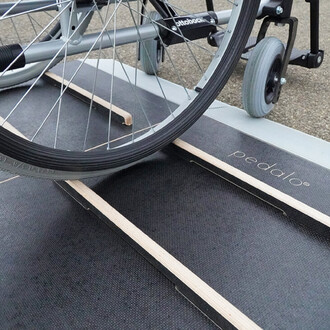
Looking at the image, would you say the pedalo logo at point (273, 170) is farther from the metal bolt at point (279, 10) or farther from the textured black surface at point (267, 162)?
the metal bolt at point (279, 10)

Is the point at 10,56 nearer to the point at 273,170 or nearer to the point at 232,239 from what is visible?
the point at 232,239

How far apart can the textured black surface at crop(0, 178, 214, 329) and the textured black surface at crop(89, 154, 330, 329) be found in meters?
0.10

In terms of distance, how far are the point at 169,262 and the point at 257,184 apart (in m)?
0.41

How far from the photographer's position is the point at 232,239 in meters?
1.11

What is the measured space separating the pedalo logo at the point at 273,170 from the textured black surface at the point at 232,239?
166 mm

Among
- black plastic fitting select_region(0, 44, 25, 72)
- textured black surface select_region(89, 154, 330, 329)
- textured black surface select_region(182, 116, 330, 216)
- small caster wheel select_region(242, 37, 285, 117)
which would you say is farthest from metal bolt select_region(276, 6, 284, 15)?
black plastic fitting select_region(0, 44, 25, 72)

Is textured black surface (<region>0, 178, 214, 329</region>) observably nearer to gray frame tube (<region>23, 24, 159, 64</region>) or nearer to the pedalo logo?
gray frame tube (<region>23, 24, 159, 64</region>)

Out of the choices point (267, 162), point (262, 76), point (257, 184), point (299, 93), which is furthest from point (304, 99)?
point (257, 184)

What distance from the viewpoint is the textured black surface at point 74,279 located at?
0.90 meters

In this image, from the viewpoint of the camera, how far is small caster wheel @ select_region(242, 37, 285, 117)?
163 cm

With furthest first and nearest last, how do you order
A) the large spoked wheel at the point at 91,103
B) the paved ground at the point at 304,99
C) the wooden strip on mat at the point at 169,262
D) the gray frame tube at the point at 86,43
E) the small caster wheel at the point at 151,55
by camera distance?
the small caster wheel at the point at 151,55 < the paved ground at the point at 304,99 < the gray frame tube at the point at 86,43 < the large spoked wheel at the point at 91,103 < the wooden strip on mat at the point at 169,262

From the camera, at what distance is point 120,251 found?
1069mm

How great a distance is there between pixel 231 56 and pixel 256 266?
2.23 feet

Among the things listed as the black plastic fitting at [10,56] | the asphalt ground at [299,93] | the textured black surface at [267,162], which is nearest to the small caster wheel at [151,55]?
the asphalt ground at [299,93]
